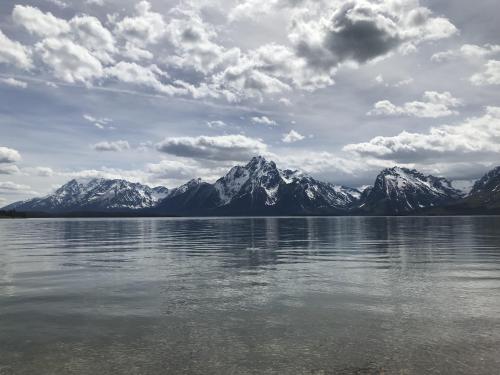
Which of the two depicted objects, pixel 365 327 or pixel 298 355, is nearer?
pixel 298 355

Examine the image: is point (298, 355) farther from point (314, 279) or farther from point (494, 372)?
point (314, 279)

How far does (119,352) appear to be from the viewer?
1908cm

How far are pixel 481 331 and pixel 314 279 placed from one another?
18.3 meters

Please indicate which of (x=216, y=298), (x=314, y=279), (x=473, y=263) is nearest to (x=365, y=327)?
(x=216, y=298)

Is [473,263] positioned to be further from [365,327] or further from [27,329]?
[27,329]

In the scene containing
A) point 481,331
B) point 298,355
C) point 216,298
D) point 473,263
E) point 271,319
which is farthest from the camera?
point 473,263

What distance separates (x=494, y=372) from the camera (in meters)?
16.3

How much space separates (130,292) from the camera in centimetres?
3322

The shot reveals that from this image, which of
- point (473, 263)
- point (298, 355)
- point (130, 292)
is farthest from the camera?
point (473, 263)

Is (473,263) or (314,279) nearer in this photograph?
(314,279)

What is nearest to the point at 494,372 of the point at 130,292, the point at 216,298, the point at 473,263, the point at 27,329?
the point at 216,298

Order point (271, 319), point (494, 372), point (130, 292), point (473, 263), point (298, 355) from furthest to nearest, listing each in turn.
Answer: point (473, 263) → point (130, 292) → point (271, 319) → point (298, 355) → point (494, 372)

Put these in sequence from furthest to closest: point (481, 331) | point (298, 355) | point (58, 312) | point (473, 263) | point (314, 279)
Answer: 1. point (473, 263)
2. point (314, 279)
3. point (58, 312)
4. point (481, 331)
5. point (298, 355)

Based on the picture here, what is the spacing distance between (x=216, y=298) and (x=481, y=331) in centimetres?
1671
